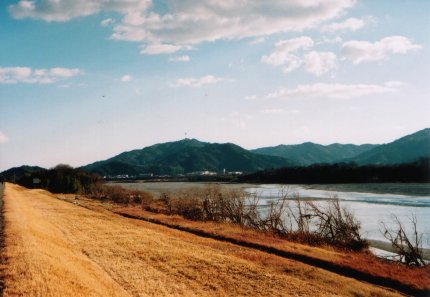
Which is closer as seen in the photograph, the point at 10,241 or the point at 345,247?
the point at 10,241

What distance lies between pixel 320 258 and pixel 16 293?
17.7 m

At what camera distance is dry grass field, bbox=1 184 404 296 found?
1877 centimetres

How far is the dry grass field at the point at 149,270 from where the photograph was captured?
18.8 meters

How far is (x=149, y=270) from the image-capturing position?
77.4 feet

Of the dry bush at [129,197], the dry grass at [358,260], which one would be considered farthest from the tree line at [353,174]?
the dry grass at [358,260]

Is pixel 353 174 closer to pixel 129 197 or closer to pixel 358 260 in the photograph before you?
pixel 129 197

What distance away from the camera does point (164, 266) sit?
24609mm

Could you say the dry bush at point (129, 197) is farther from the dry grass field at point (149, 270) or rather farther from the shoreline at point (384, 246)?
the shoreline at point (384, 246)

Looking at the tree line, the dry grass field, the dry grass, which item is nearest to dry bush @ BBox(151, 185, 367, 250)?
the dry grass

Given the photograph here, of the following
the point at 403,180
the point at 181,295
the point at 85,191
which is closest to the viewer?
the point at 181,295

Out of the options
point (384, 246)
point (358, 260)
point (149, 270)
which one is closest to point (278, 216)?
point (384, 246)

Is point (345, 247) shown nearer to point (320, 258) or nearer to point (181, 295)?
point (320, 258)

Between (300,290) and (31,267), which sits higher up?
(31,267)

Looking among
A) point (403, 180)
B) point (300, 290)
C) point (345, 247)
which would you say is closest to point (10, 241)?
point (300, 290)
